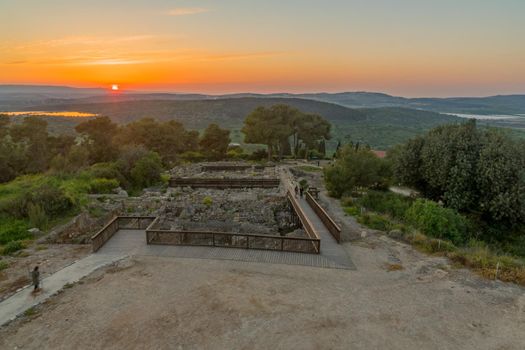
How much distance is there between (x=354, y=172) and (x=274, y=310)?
19.5m

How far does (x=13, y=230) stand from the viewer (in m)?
15.5

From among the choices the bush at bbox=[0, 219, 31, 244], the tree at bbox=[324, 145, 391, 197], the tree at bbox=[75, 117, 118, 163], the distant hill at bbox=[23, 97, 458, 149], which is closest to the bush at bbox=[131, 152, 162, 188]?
the tree at bbox=[75, 117, 118, 163]

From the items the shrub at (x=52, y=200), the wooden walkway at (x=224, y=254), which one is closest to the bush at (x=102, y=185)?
the shrub at (x=52, y=200)

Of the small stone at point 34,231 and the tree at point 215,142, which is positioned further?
the tree at point 215,142

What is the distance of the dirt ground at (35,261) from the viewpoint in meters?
10.9

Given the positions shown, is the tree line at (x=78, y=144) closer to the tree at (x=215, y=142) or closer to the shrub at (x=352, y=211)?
the tree at (x=215, y=142)

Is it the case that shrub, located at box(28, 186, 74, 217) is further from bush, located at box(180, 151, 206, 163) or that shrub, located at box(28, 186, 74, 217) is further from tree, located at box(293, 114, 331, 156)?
tree, located at box(293, 114, 331, 156)

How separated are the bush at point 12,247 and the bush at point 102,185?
9192 millimetres

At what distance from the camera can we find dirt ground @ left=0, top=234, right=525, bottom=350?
8.08 meters

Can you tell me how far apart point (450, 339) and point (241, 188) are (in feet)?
67.6

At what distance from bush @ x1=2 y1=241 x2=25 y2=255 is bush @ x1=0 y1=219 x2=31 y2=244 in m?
0.97

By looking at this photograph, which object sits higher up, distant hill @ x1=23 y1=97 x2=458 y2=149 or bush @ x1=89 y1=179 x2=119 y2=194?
distant hill @ x1=23 y1=97 x2=458 y2=149

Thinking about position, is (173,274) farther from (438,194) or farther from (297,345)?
(438,194)

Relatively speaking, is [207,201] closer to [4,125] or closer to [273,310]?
[273,310]
